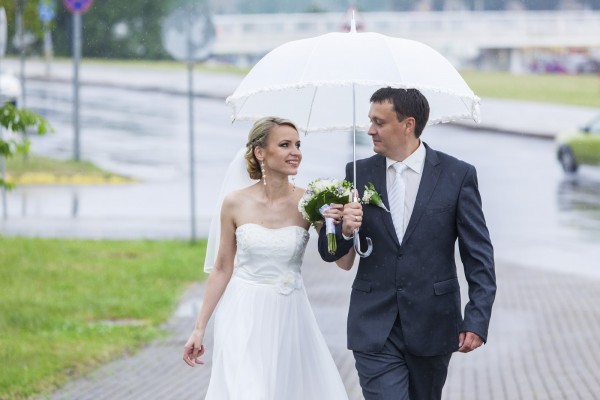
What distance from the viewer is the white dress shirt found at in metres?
5.82

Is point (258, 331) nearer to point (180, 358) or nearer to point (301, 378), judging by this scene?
point (301, 378)

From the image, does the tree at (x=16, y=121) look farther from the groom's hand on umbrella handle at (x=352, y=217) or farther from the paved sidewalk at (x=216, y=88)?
the paved sidewalk at (x=216, y=88)

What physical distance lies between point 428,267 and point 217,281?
3.48ft

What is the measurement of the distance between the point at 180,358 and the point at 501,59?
7891cm

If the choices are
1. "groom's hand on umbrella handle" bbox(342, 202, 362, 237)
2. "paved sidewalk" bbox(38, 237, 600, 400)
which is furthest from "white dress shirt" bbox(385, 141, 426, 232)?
"paved sidewalk" bbox(38, 237, 600, 400)

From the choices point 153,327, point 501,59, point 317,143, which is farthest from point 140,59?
point 153,327

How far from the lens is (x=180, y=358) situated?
32.6 ft

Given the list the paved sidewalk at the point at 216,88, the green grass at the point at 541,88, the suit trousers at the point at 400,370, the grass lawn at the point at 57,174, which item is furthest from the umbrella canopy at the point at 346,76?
the green grass at the point at 541,88

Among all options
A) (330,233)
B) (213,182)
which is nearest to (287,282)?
(330,233)

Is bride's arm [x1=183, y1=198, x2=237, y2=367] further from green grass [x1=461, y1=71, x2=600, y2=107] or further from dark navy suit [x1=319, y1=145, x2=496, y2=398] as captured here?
green grass [x1=461, y1=71, x2=600, y2=107]

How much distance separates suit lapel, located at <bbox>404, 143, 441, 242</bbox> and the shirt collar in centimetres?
4

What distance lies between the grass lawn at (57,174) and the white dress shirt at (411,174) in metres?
17.3

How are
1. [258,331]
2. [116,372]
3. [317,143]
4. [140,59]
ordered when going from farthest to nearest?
[140,59] → [317,143] → [116,372] → [258,331]

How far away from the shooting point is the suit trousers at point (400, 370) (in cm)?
571
